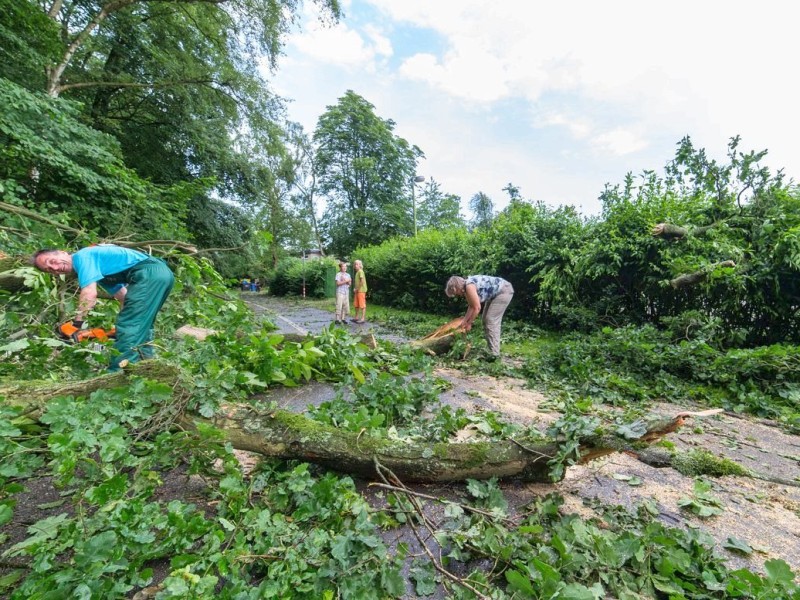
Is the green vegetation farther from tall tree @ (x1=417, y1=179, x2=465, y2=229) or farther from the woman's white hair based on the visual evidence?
tall tree @ (x1=417, y1=179, x2=465, y2=229)

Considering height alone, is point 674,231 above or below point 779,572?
above

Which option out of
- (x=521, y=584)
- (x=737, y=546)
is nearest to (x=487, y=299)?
(x=737, y=546)

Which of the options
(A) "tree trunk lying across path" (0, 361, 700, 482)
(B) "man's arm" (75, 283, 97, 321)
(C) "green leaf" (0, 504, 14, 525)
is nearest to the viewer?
(C) "green leaf" (0, 504, 14, 525)

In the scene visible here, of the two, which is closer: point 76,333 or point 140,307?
point 140,307

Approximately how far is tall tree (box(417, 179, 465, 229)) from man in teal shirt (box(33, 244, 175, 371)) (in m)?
41.8

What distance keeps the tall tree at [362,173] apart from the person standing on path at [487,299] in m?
30.4

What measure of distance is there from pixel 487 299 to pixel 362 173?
114 feet

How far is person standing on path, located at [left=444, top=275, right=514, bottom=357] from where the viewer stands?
5.86 metres

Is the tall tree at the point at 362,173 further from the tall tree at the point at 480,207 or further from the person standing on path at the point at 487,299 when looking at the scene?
the tall tree at the point at 480,207

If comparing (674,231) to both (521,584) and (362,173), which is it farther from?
(362,173)

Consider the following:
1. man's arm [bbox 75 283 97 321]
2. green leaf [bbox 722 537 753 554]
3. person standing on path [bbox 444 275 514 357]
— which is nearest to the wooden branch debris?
person standing on path [bbox 444 275 514 357]

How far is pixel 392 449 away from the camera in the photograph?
6.98ft

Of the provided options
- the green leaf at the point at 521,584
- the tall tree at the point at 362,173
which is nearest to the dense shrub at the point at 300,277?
the tall tree at the point at 362,173

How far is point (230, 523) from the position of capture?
168cm
